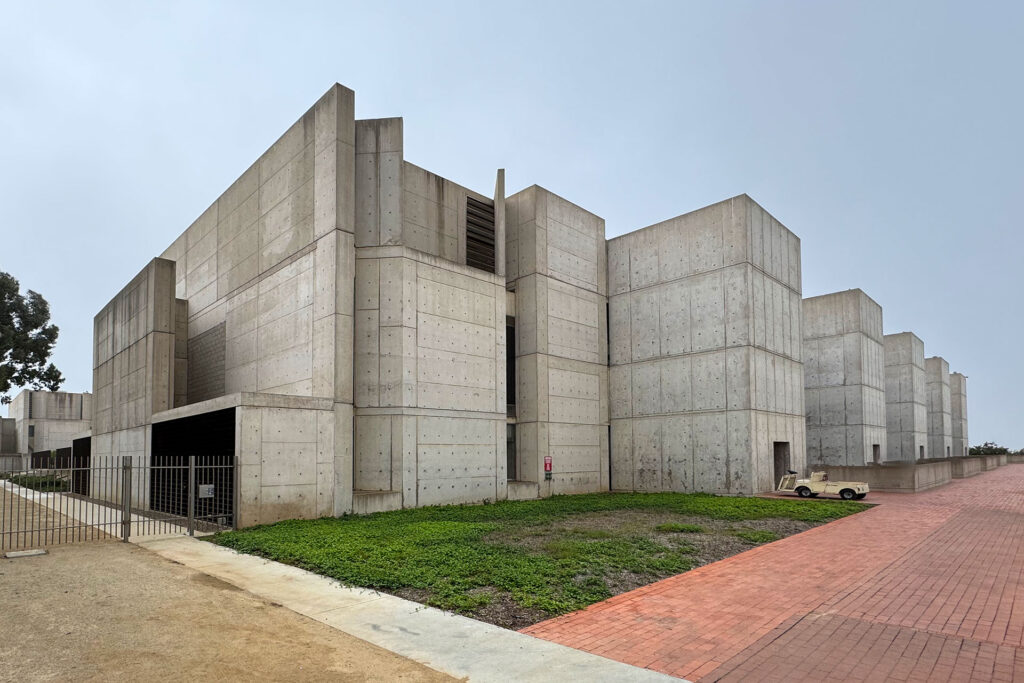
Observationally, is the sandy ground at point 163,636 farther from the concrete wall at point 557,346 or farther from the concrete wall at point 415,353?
the concrete wall at point 557,346

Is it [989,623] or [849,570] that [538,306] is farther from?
[989,623]

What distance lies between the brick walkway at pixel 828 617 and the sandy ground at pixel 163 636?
2.58 meters

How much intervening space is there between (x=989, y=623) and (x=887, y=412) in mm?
52603

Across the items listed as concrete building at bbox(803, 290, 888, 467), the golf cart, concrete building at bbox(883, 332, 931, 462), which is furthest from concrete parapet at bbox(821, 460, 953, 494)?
concrete building at bbox(883, 332, 931, 462)

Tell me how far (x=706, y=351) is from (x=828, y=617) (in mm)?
20528

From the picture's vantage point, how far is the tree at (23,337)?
50.1 metres

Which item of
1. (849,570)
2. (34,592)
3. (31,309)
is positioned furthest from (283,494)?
(31,309)

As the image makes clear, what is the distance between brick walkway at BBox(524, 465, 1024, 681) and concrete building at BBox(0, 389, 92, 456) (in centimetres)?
8151

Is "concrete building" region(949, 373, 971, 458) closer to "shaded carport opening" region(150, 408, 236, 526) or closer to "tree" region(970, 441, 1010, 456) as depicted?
"tree" region(970, 441, 1010, 456)

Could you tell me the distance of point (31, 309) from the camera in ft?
171

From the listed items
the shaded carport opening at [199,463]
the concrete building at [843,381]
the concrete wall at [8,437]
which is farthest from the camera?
the concrete wall at [8,437]

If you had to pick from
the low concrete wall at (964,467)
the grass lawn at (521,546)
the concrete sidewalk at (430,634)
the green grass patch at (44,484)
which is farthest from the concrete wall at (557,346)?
the green grass patch at (44,484)

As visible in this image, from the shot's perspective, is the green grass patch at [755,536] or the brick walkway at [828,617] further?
the green grass patch at [755,536]

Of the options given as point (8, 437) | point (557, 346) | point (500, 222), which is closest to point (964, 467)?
point (557, 346)
